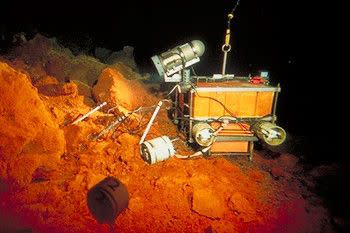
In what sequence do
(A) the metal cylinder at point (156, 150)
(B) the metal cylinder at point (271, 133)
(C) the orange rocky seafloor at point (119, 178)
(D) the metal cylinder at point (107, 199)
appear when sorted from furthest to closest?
1. (B) the metal cylinder at point (271, 133)
2. (A) the metal cylinder at point (156, 150)
3. (C) the orange rocky seafloor at point (119, 178)
4. (D) the metal cylinder at point (107, 199)

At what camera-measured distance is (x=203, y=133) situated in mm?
6656

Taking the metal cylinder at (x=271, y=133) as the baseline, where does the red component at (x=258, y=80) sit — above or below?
above

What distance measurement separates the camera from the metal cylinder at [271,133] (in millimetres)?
6574

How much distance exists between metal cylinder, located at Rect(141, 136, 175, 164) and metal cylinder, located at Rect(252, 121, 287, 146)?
225 cm

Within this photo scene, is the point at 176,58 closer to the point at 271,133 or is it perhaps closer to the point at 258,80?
the point at 258,80

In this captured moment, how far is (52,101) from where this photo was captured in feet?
24.1

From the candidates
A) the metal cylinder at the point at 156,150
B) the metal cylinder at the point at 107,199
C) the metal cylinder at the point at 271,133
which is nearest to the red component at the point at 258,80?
the metal cylinder at the point at 271,133

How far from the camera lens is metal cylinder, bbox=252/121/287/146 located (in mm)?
6574

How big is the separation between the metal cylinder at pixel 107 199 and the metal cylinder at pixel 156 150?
1.74 metres

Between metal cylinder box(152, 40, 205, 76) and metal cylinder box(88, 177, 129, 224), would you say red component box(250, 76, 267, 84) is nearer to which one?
metal cylinder box(152, 40, 205, 76)

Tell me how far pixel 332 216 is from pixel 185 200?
10.4ft

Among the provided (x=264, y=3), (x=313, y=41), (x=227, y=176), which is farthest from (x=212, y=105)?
(x=264, y=3)

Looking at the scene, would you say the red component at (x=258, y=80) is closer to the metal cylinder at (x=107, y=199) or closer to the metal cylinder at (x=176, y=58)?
the metal cylinder at (x=176, y=58)

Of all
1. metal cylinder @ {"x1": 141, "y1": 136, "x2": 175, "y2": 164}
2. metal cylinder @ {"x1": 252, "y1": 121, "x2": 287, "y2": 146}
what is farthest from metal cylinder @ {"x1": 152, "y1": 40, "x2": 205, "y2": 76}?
metal cylinder @ {"x1": 252, "y1": 121, "x2": 287, "y2": 146}
